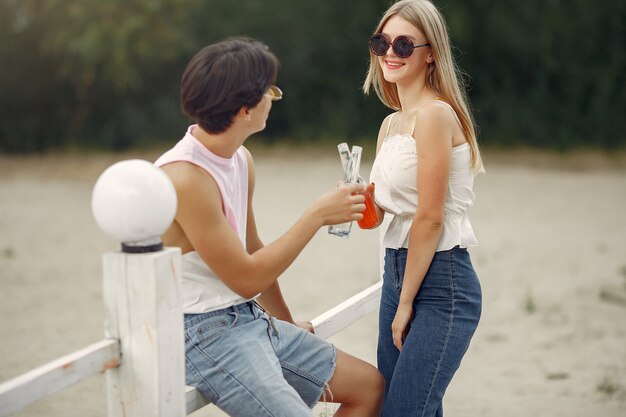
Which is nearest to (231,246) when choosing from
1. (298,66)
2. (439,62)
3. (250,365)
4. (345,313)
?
(250,365)

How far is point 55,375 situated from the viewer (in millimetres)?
1510

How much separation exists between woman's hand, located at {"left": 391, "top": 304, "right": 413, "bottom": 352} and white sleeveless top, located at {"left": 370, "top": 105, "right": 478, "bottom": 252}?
164 millimetres

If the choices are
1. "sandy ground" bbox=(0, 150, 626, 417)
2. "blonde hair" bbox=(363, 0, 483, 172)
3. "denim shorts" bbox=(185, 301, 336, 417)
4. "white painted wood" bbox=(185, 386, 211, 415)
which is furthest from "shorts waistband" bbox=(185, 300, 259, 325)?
"sandy ground" bbox=(0, 150, 626, 417)

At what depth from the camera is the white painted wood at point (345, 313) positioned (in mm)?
2295

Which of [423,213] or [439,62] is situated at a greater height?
[439,62]

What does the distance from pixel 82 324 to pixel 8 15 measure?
375 inches

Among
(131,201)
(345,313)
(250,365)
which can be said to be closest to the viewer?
(131,201)

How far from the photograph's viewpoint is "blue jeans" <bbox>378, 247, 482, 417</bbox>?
2.06m

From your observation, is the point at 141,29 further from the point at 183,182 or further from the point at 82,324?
the point at 183,182

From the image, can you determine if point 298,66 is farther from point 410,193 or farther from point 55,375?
point 55,375

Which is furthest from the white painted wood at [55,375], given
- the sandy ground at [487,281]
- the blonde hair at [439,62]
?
the sandy ground at [487,281]

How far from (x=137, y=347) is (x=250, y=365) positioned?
0.31 metres

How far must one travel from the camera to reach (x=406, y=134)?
217 cm

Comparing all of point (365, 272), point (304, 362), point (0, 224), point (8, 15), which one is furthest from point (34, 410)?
point (8, 15)
